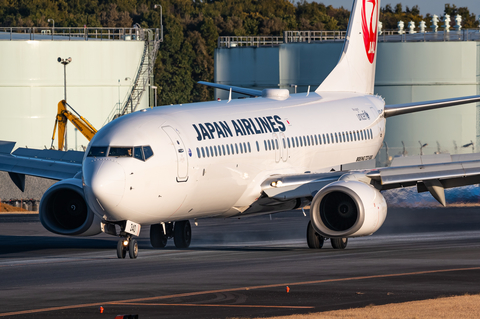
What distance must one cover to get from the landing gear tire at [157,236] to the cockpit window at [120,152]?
800cm

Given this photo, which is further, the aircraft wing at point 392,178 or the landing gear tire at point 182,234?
the landing gear tire at point 182,234

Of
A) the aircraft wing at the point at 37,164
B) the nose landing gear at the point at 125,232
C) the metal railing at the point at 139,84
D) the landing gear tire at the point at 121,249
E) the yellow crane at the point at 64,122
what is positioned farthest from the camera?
the metal railing at the point at 139,84

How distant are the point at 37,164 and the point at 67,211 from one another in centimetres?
304

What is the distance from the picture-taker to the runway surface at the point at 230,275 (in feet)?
59.4

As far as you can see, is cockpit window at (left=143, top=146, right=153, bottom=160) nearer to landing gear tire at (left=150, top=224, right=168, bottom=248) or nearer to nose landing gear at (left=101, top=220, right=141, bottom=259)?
nose landing gear at (left=101, top=220, right=141, bottom=259)

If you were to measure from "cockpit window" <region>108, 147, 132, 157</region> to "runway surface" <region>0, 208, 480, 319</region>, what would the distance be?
326 centimetres

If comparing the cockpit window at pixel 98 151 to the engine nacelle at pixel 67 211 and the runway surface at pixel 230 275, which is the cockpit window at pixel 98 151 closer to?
the runway surface at pixel 230 275

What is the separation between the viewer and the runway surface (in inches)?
713

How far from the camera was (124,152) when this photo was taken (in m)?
24.8

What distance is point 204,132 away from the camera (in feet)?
90.7

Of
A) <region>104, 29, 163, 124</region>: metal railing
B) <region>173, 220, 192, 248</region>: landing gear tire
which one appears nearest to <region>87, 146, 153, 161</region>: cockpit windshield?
<region>173, 220, 192, 248</region>: landing gear tire

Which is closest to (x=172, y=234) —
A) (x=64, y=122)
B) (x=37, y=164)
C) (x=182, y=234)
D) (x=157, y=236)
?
(x=182, y=234)

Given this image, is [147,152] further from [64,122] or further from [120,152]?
[64,122]

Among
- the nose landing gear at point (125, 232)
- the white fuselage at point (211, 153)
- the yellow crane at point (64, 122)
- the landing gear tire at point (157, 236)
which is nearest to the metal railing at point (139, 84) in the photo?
the yellow crane at point (64, 122)
